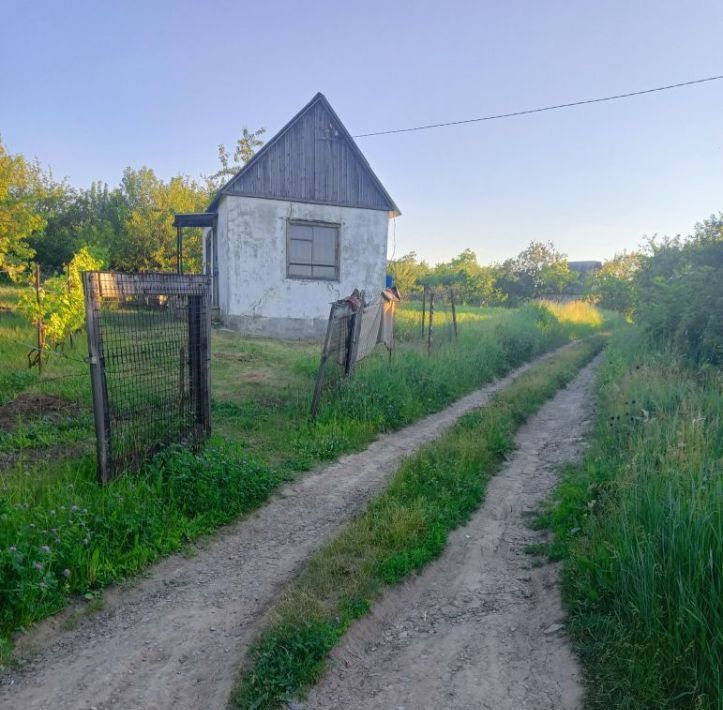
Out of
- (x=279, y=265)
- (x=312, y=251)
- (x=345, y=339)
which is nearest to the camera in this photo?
(x=345, y=339)

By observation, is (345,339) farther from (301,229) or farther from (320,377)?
(301,229)

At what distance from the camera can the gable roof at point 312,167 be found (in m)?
14.8

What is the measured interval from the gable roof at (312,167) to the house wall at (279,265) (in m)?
0.29

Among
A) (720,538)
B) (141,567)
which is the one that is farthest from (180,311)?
(720,538)

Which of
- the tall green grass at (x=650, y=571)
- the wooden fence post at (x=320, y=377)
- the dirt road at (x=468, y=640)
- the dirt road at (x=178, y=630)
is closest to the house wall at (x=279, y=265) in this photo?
the wooden fence post at (x=320, y=377)

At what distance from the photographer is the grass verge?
293cm

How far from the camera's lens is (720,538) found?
9.80 feet

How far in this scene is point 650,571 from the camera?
10.2 ft

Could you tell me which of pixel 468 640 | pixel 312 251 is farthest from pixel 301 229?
pixel 468 640

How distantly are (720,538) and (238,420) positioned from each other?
5.60 meters

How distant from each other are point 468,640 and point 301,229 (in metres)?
13.4

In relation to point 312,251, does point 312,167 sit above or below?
above

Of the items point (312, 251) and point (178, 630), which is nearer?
point (178, 630)

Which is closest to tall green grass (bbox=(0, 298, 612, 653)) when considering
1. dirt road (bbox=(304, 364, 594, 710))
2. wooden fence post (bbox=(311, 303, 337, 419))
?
wooden fence post (bbox=(311, 303, 337, 419))
